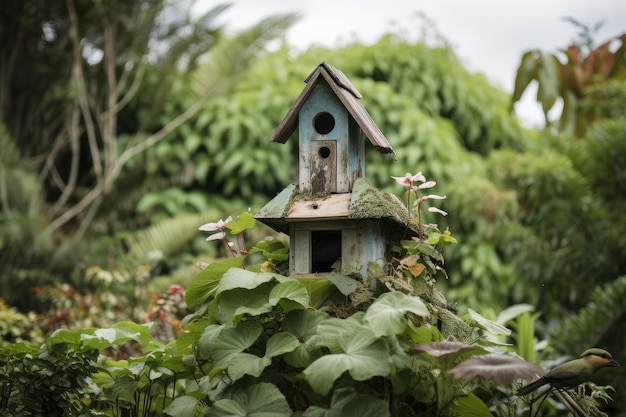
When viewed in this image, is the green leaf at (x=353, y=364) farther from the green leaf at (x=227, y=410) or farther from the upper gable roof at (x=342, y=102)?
the upper gable roof at (x=342, y=102)

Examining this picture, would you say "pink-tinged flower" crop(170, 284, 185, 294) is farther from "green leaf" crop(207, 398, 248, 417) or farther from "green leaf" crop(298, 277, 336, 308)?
"green leaf" crop(207, 398, 248, 417)

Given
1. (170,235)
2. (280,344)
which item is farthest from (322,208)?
(170,235)

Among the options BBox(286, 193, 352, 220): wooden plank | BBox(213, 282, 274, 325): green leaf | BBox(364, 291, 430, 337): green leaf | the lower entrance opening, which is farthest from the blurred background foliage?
BBox(364, 291, 430, 337): green leaf

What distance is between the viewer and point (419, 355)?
2498mm

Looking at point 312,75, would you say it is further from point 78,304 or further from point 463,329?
point 78,304

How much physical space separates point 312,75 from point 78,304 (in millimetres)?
3511

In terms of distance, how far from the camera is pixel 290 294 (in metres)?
2.52

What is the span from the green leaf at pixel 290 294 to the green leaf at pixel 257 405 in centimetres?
27

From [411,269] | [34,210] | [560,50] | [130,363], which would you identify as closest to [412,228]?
[411,269]

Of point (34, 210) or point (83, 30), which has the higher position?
point (83, 30)

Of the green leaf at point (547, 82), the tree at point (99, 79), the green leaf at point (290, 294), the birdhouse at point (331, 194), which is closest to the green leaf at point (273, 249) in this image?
the birdhouse at point (331, 194)

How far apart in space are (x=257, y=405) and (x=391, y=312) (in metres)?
0.51

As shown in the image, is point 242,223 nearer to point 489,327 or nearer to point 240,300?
point 240,300

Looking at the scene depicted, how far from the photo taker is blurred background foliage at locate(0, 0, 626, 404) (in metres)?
6.18
